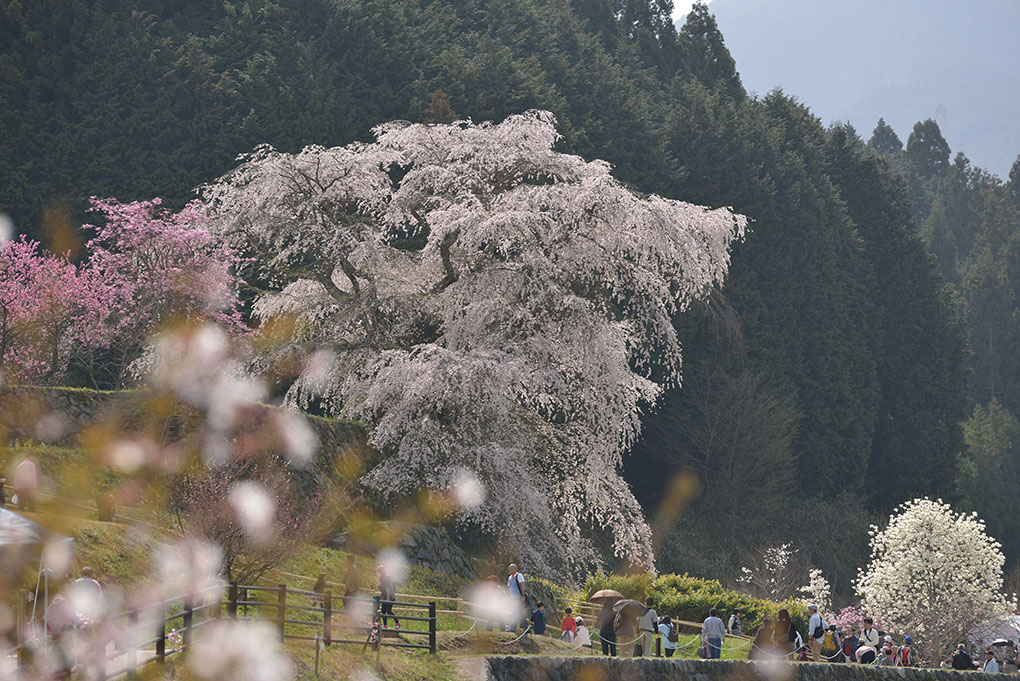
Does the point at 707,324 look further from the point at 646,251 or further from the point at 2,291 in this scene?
the point at 2,291

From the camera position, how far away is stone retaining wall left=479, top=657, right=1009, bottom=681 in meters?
18.6

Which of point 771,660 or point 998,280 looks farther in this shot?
point 998,280

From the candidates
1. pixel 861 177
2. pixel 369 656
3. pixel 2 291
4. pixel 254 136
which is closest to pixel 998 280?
pixel 861 177

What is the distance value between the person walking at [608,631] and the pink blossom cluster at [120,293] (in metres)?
17.2

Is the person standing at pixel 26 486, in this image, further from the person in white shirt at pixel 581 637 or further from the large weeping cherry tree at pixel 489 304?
the person in white shirt at pixel 581 637

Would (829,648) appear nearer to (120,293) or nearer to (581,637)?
(581,637)

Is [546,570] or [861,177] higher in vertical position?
[861,177]

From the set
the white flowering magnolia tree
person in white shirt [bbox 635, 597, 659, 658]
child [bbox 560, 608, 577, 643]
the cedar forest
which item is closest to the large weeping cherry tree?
child [bbox 560, 608, 577, 643]

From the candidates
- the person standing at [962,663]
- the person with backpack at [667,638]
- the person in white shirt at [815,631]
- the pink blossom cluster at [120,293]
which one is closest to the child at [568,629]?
the person with backpack at [667,638]

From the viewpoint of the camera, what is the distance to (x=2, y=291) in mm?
31719

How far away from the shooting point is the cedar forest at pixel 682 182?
152 feet

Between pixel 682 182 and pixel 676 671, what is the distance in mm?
40005

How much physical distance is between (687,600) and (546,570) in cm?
388

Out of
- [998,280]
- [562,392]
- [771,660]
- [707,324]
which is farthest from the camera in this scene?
[998,280]
